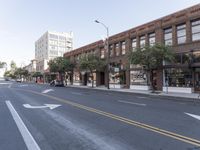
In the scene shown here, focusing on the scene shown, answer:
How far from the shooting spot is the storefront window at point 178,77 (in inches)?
1064

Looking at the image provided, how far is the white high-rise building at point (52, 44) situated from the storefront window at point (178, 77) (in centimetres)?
8908

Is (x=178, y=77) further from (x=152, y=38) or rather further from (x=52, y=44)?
(x=52, y=44)

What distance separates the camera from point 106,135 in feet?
24.7

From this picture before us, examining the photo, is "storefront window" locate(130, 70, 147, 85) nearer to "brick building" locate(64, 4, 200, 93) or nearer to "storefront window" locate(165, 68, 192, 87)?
"brick building" locate(64, 4, 200, 93)

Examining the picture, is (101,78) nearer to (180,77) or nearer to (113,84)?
(113,84)

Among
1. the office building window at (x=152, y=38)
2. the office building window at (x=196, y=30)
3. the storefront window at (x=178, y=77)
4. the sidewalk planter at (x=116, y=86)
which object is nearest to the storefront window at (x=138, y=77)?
the sidewalk planter at (x=116, y=86)

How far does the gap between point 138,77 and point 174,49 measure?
8024 mm

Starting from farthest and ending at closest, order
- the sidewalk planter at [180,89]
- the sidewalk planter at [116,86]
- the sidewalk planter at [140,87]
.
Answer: the sidewalk planter at [116,86]
the sidewalk planter at [140,87]
the sidewalk planter at [180,89]

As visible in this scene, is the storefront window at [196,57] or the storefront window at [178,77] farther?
the storefront window at [178,77]

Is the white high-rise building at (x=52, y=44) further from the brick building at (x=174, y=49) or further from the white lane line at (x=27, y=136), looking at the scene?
the white lane line at (x=27, y=136)

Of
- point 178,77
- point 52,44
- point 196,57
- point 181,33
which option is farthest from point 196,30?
point 52,44

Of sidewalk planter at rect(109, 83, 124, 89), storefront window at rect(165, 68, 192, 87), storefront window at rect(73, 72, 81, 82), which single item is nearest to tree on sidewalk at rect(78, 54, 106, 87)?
sidewalk planter at rect(109, 83, 124, 89)

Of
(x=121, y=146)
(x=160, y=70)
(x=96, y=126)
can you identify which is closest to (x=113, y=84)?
(x=160, y=70)

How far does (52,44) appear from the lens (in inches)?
4899
